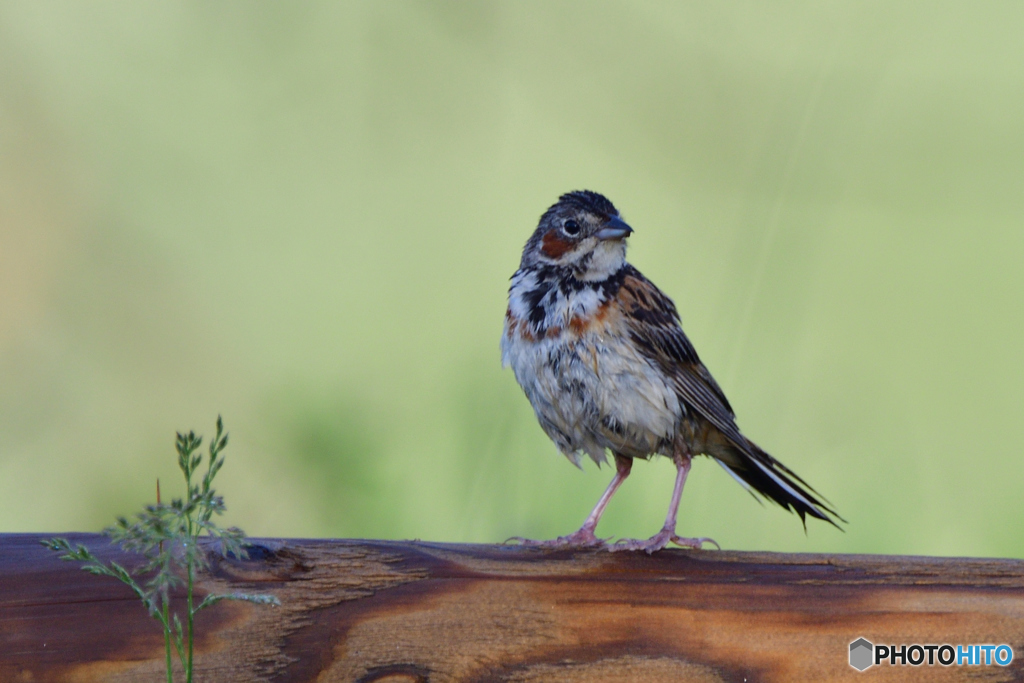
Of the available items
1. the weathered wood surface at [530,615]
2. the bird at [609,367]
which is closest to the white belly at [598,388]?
the bird at [609,367]

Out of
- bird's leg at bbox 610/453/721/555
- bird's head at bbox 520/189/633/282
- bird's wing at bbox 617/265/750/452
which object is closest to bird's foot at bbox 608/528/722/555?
bird's leg at bbox 610/453/721/555

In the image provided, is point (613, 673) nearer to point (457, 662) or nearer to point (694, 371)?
point (457, 662)

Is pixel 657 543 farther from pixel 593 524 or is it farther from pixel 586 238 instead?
pixel 586 238

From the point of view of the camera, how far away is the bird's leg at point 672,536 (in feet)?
8.57

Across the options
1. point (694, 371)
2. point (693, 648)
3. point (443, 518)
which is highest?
point (694, 371)

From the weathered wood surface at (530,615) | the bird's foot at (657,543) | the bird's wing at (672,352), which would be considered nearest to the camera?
the weathered wood surface at (530,615)

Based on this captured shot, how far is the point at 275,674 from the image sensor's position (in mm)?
2148

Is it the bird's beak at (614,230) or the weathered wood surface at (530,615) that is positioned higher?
the bird's beak at (614,230)

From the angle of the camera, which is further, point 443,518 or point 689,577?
point 443,518

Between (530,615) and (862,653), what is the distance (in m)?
0.74

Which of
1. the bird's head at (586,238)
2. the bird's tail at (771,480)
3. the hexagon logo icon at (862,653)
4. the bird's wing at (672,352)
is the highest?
the bird's head at (586,238)

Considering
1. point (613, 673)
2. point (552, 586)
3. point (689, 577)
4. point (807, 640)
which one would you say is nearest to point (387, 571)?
point (552, 586)

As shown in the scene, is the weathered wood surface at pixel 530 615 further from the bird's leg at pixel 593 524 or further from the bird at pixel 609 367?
the bird at pixel 609 367

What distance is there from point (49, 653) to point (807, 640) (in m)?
1.62
